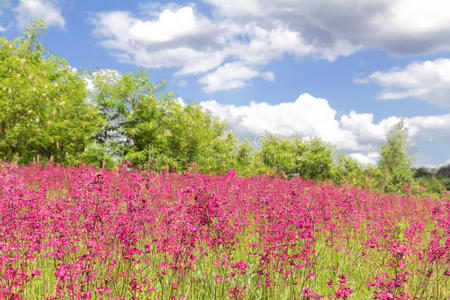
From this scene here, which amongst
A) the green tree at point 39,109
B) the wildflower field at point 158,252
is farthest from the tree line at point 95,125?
the wildflower field at point 158,252

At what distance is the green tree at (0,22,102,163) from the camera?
1948 cm

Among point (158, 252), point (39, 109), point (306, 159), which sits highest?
point (39, 109)

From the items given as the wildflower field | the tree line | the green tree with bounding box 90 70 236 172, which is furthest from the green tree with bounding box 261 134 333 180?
the wildflower field

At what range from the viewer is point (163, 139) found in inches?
939

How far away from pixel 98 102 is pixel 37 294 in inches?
807

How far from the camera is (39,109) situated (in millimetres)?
20312

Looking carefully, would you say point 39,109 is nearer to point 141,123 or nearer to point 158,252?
point 141,123

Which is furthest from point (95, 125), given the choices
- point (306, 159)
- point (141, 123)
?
point (306, 159)

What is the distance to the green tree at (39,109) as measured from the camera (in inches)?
767

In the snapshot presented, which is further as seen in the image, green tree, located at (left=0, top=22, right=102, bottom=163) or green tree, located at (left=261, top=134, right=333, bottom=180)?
green tree, located at (left=261, top=134, right=333, bottom=180)

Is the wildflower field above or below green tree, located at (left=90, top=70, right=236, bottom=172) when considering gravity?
below

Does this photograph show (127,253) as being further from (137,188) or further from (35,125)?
(35,125)

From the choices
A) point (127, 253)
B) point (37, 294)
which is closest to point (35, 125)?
point (37, 294)

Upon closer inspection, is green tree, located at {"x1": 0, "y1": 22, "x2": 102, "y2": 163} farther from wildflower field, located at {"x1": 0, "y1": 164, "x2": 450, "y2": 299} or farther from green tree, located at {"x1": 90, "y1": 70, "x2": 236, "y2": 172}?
wildflower field, located at {"x1": 0, "y1": 164, "x2": 450, "y2": 299}
